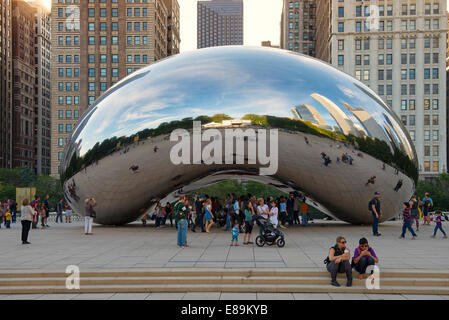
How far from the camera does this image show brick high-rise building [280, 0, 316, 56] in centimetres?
12362

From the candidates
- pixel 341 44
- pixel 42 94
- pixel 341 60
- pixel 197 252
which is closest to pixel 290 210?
pixel 197 252

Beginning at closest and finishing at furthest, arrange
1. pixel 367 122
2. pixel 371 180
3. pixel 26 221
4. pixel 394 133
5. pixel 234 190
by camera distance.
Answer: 1. pixel 26 221
2. pixel 367 122
3. pixel 371 180
4. pixel 394 133
5. pixel 234 190

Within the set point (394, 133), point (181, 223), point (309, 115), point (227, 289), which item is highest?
point (309, 115)

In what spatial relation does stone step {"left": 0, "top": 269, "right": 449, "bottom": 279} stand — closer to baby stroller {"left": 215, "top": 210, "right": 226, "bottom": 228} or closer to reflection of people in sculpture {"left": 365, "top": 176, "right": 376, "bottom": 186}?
reflection of people in sculpture {"left": 365, "top": 176, "right": 376, "bottom": 186}

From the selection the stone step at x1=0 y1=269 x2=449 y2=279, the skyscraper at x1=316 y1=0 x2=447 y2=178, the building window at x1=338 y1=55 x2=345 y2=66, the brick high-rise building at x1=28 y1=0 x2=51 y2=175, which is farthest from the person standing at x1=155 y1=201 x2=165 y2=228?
the brick high-rise building at x1=28 y1=0 x2=51 y2=175

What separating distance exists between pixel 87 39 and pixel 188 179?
7562cm

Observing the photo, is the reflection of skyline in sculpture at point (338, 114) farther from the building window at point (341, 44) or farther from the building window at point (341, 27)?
the building window at point (341, 27)

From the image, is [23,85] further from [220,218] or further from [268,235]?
[268,235]

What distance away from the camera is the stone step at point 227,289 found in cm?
821

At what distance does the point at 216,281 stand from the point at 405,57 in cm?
8356

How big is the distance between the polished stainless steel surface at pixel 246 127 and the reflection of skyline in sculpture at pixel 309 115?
0.03 meters

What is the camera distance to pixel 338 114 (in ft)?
50.4

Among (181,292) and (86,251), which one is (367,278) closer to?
(181,292)
